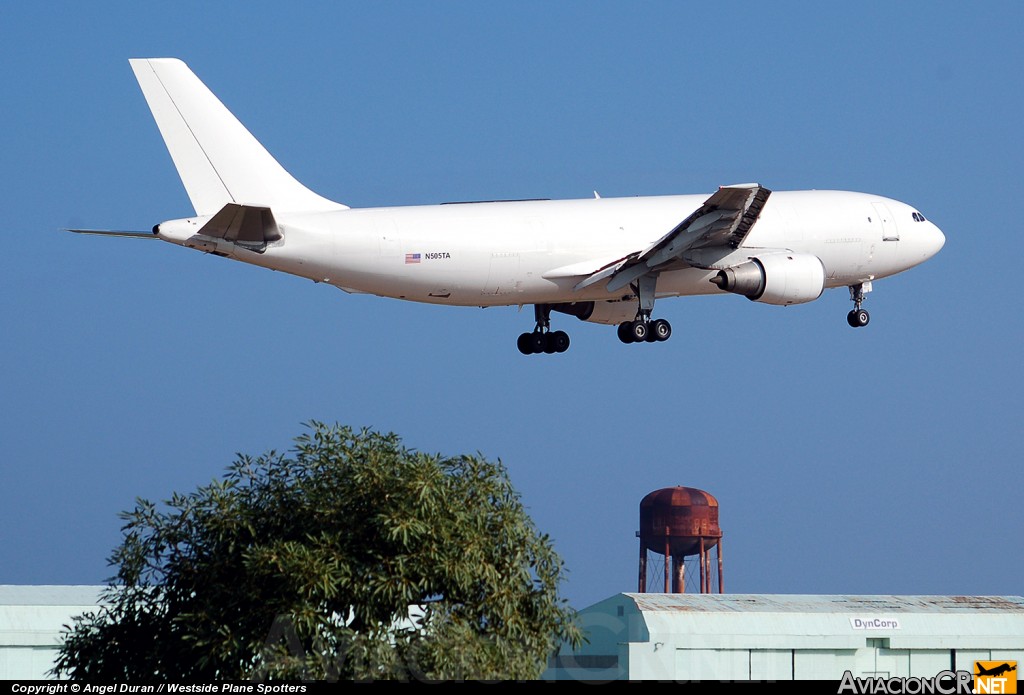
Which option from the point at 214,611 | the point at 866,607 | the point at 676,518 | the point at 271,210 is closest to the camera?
the point at 214,611

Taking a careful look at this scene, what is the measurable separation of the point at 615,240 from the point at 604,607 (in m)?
15.7

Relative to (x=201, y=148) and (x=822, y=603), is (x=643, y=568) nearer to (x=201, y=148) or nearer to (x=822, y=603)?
(x=822, y=603)

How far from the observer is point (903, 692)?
1153 inches

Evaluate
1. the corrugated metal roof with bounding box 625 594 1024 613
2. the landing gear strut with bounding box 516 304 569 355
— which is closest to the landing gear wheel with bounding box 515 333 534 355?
the landing gear strut with bounding box 516 304 569 355

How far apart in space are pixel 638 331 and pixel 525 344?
4.90 m

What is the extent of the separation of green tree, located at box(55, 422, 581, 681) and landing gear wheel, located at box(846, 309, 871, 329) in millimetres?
27035

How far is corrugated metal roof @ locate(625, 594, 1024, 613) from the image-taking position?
209ft

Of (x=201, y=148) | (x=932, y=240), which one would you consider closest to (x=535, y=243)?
(x=201, y=148)

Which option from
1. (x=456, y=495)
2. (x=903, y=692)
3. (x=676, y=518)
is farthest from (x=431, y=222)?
(x=676, y=518)

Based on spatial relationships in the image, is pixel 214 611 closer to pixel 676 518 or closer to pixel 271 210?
pixel 271 210

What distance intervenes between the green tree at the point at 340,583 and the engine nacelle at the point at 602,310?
22.7 m

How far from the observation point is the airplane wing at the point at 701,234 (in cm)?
5316

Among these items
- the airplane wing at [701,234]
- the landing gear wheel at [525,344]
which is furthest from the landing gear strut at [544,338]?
the airplane wing at [701,234]

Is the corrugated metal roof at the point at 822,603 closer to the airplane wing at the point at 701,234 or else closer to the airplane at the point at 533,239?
the airplane at the point at 533,239
